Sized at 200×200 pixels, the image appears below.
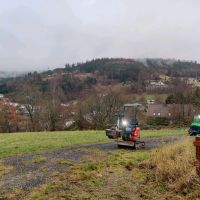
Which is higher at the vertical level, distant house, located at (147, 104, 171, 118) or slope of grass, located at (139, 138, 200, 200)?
distant house, located at (147, 104, 171, 118)

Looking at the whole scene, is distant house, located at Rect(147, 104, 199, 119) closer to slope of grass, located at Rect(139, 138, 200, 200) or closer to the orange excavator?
the orange excavator

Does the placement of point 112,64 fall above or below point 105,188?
above

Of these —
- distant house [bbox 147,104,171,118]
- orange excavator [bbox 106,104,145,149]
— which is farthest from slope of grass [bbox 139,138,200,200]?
distant house [bbox 147,104,171,118]

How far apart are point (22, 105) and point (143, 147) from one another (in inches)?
2044

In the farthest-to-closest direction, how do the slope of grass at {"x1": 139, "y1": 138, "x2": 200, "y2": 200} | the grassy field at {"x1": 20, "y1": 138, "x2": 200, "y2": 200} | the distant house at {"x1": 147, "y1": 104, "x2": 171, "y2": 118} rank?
the distant house at {"x1": 147, "y1": 104, "x2": 171, "y2": 118} < the grassy field at {"x1": 20, "y1": 138, "x2": 200, "y2": 200} < the slope of grass at {"x1": 139, "y1": 138, "x2": 200, "y2": 200}

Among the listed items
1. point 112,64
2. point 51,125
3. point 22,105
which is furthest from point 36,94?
point 112,64

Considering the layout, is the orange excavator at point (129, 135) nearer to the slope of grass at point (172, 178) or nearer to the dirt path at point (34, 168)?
the dirt path at point (34, 168)

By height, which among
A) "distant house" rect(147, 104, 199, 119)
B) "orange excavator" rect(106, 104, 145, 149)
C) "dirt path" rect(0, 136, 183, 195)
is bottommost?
"dirt path" rect(0, 136, 183, 195)

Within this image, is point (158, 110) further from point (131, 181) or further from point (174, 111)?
point (131, 181)

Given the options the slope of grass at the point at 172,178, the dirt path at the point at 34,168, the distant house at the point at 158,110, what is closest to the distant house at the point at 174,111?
the distant house at the point at 158,110

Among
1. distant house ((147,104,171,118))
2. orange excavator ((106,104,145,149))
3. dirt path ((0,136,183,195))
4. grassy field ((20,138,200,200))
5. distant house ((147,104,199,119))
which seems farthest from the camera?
distant house ((147,104,171,118))

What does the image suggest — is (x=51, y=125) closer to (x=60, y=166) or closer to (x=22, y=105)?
(x=22, y=105)

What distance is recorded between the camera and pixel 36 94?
75000 mm

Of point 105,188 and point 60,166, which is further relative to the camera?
point 60,166
